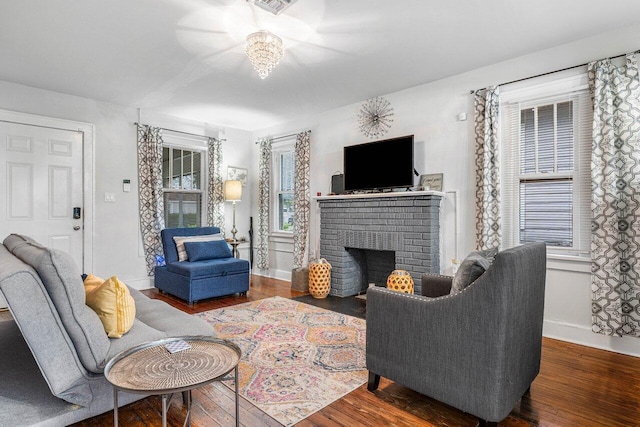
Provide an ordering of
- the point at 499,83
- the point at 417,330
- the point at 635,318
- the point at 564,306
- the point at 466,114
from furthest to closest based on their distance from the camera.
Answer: the point at 466,114 < the point at 499,83 < the point at 564,306 < the point at 635,318 < the point at 417,330

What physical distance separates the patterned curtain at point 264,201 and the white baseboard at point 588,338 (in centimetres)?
417

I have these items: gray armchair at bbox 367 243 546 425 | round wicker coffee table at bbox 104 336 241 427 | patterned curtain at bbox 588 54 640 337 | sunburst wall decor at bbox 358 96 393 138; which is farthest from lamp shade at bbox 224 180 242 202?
patterned curtain at bbox 588 54 640 337

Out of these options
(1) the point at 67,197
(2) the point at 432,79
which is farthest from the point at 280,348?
(1) the point at 67,197

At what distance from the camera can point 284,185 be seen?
5.98 m

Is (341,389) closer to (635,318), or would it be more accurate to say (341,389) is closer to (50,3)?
(635,318)

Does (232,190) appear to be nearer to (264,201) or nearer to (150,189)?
(264,201)

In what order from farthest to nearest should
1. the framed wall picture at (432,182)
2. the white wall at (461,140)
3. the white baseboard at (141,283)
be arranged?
the white baseboard at (141,283), the framed wall picture at (432,182), the white wall at (461,140)

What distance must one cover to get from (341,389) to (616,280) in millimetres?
2376

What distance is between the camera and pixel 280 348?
109 inches

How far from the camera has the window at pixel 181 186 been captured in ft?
17.8

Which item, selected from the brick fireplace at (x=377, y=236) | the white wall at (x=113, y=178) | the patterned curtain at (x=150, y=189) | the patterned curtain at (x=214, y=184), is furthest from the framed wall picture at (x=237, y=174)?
the brick fireplace at (x=377, y=236)

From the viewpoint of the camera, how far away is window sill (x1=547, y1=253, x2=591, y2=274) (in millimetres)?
2984

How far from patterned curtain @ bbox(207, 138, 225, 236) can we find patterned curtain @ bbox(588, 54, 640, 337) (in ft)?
16.2

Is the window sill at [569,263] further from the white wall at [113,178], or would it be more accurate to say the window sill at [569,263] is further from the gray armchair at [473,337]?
the white wall at [113,178]
